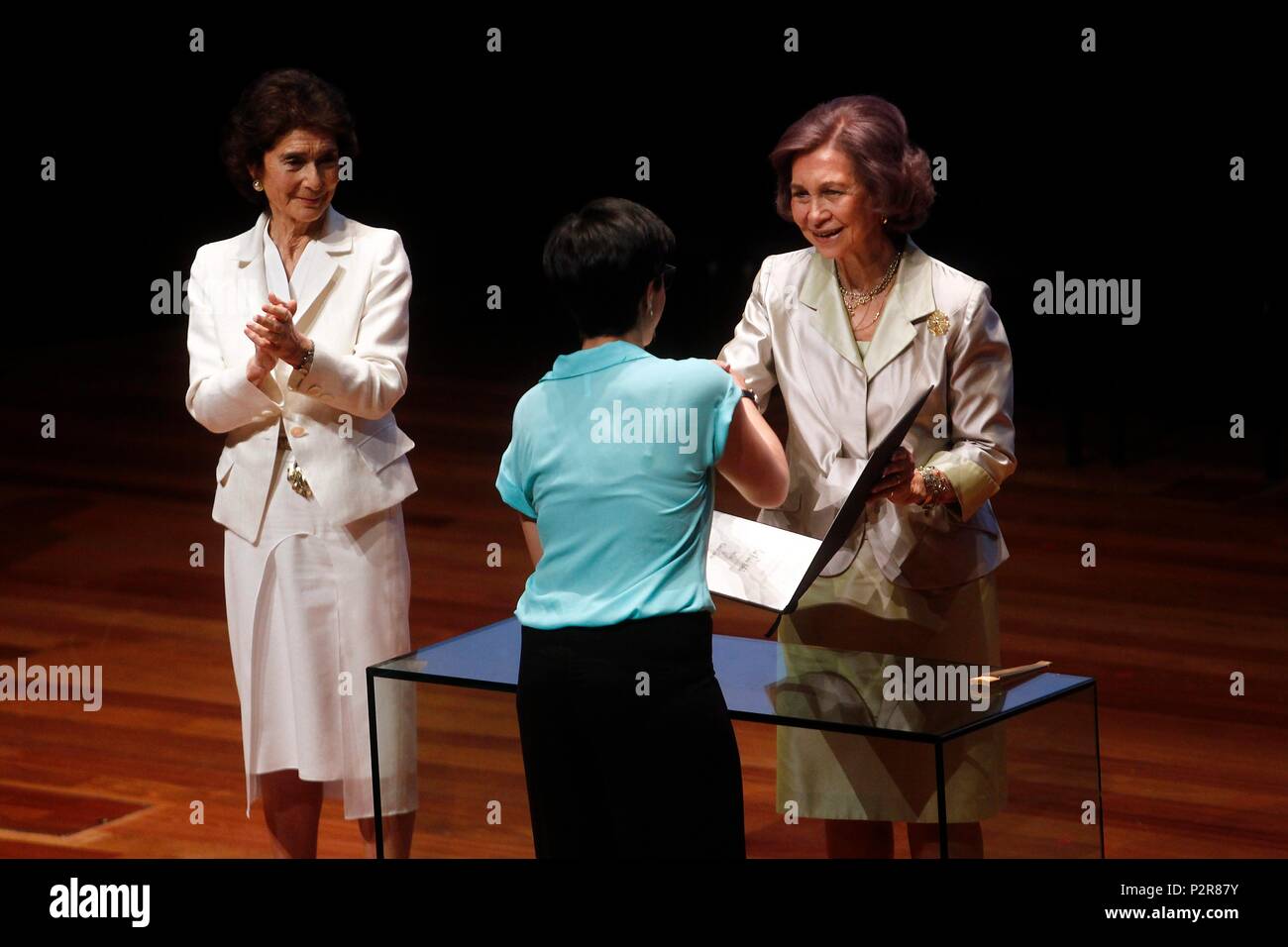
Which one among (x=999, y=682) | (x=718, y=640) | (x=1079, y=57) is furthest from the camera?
(x=1079, y=57)

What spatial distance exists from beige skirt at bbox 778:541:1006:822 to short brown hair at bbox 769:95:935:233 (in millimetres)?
576

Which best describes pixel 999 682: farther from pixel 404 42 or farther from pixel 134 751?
pixel 404 42

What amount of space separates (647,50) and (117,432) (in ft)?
9.84

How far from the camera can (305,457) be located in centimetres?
340

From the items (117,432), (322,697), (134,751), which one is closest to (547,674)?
(322,697)

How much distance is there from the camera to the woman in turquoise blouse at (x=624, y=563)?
2.49 meters

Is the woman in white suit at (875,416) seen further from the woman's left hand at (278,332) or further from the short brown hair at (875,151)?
the woman's left hand at (278,332)

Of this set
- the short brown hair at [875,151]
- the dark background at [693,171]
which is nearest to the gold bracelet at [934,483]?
the short brown hair at [875,151]

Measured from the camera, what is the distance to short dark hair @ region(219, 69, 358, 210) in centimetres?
336

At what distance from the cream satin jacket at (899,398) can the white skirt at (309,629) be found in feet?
2.38

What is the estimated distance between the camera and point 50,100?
962cm

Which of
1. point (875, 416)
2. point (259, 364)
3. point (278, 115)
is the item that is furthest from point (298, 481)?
point (875, 416)

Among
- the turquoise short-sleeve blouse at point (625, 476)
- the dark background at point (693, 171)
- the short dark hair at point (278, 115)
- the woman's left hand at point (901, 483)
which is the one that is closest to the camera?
the turquoise short-sleeve blouse at point (625, 476)

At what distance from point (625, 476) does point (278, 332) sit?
93cm
